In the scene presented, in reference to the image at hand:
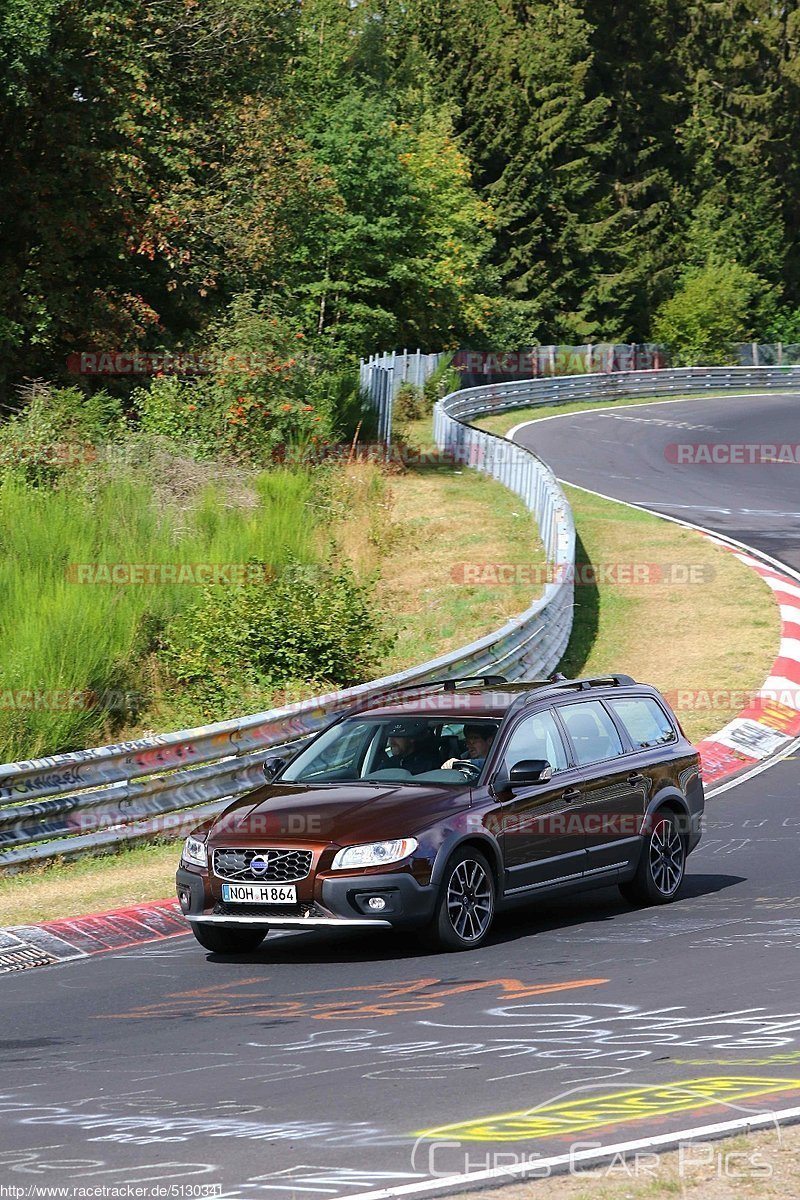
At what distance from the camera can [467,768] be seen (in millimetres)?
10500

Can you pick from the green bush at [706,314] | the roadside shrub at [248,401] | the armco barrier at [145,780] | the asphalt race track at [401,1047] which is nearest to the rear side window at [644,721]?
the asphalt race track at [401,1047]

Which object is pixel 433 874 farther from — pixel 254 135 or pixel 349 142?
pixel 349 142

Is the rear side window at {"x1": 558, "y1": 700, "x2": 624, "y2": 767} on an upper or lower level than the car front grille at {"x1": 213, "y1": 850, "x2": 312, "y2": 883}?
upper

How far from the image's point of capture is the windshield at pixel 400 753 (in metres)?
10.6

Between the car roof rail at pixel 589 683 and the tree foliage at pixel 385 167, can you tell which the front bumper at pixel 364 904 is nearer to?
the car roof rail at pixel 589 683

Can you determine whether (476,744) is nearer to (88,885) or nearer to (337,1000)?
(337,1000)

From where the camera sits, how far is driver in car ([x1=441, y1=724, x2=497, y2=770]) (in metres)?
10.6

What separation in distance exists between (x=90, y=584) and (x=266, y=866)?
10994 millimetres

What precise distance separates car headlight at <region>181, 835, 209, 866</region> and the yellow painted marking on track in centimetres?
424

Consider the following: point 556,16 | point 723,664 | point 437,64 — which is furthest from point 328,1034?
point 556,16

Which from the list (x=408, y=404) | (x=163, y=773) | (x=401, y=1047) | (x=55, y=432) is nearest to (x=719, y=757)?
(x=163, y=773)

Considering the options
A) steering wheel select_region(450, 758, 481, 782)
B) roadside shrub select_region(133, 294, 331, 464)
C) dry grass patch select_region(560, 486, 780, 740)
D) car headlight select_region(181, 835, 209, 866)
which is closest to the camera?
car headlight select_region(181, 835, 209, 866)

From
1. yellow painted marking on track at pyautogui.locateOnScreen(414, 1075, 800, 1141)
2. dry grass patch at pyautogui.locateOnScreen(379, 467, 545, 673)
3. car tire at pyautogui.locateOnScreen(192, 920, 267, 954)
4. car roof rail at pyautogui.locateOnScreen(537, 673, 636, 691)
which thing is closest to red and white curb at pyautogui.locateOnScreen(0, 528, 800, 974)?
car tire at pyautogui.locateOnScreen(192, 920, 267, 954)

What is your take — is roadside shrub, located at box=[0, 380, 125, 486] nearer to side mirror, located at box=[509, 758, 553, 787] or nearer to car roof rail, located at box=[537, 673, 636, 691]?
car roof rail, located at box=[537, 673, 636, 691]
